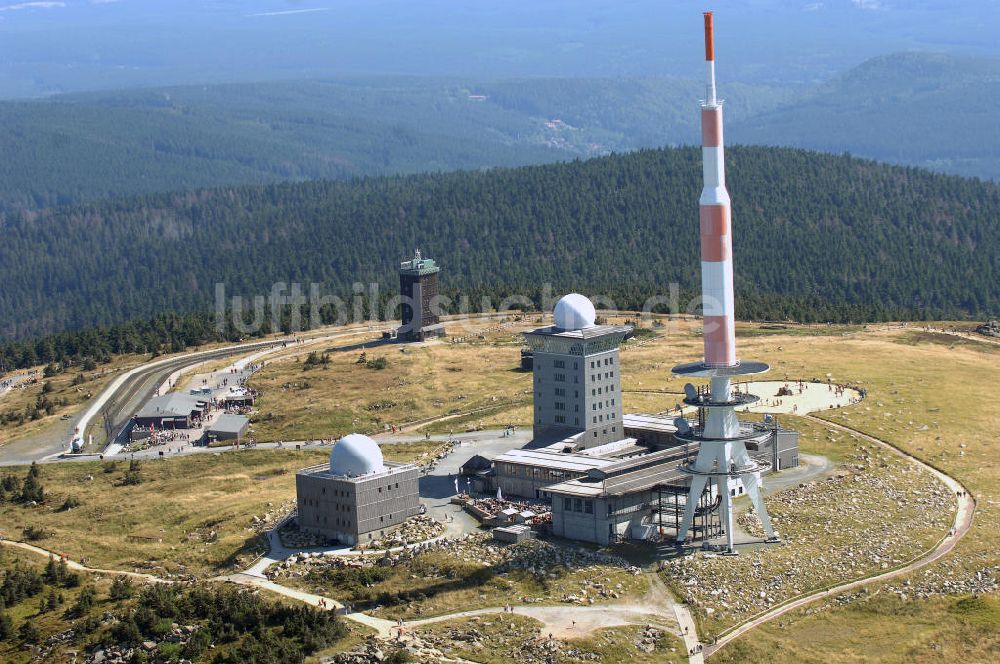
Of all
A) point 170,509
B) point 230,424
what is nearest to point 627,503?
point 170,509

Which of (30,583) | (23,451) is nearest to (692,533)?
(30,583)

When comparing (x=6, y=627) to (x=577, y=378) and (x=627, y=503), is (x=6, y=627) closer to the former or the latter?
(x=627, y=503)

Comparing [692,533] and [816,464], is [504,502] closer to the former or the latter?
[692,533]

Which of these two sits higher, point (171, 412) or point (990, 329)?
point (990, 329)

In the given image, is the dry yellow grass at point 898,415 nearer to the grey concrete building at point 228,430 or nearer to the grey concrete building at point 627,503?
the grey concrete building at point 627,503

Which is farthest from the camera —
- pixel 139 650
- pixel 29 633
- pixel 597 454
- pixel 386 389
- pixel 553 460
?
pixel 386 389

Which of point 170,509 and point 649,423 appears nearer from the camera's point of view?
point 170,509

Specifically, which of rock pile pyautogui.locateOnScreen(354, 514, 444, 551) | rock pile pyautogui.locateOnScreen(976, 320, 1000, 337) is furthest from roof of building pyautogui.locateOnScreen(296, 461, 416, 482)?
rock pile pyautogui.locateOnScreen(976, 320, 1000, 337)
